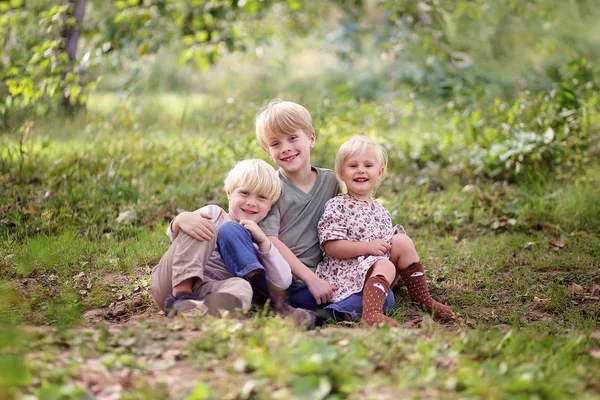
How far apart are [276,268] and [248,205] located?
40cm

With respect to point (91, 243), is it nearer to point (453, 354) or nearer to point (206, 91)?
point (453, 354)

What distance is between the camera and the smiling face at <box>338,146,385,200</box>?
3717 mm

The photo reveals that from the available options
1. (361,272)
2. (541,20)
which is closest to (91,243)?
(361,272)

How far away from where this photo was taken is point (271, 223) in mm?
3689

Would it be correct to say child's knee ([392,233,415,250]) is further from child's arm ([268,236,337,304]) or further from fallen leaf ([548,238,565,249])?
fallen leaf ([548,238,565,249])

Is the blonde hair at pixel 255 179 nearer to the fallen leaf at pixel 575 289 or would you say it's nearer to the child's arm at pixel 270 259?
the child's arm at pixel 270 259

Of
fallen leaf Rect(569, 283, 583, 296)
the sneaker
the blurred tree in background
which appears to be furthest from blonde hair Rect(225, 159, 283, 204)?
the blurred tree in background

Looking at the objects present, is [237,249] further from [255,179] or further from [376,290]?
[376,290]

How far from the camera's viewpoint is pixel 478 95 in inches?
280

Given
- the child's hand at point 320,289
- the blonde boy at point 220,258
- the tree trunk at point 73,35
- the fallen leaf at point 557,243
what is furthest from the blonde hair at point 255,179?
the tree trunk at point 73,35

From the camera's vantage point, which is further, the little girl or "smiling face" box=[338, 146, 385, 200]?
"smiling face" box=[338, 146, 385, 200]

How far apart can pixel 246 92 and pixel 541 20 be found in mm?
6188

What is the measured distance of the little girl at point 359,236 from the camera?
11.8 ft

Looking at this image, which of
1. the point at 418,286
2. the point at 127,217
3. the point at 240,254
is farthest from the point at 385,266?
the point at 127,217
